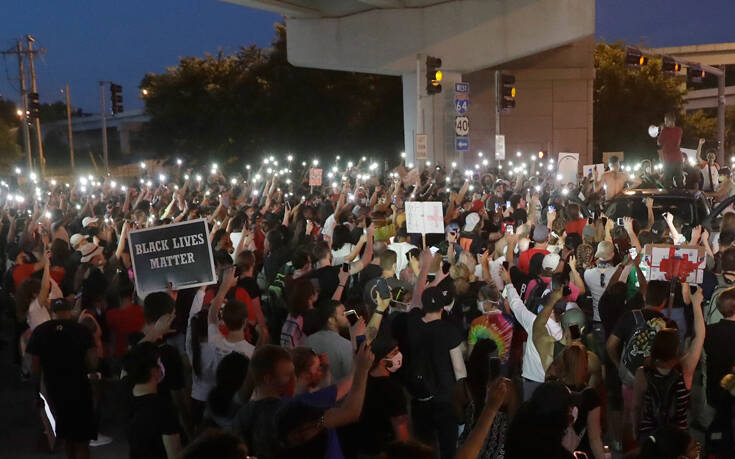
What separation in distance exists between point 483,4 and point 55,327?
24.3 metres

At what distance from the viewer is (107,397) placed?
10.3 meters

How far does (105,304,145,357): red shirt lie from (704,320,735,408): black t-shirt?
4.94 metres

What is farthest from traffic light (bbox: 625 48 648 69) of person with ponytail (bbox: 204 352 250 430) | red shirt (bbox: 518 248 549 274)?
person with ponytail (bbox: 204 352 250 430)

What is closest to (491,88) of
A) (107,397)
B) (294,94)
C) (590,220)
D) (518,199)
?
(294,94)

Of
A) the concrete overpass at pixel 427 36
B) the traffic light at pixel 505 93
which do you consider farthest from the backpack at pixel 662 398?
the traffic light at pixel 505 93

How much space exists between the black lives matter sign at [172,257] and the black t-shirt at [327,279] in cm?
113

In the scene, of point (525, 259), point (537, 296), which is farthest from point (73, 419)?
point (525, 259)

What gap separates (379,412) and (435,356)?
102 centimetres

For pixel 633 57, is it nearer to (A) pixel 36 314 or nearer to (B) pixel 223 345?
(A) pixel 36 314

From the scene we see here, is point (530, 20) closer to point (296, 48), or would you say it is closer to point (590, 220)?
point (296, 48)

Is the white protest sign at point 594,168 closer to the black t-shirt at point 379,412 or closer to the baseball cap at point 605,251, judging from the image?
the baseball cap at point 605,251

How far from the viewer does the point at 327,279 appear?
28.2 ft

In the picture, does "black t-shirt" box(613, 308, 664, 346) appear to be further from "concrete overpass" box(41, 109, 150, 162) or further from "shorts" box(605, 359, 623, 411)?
"concrete overpass" box(41, 109, 150, 162)

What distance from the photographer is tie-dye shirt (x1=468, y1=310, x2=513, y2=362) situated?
23.1ft
